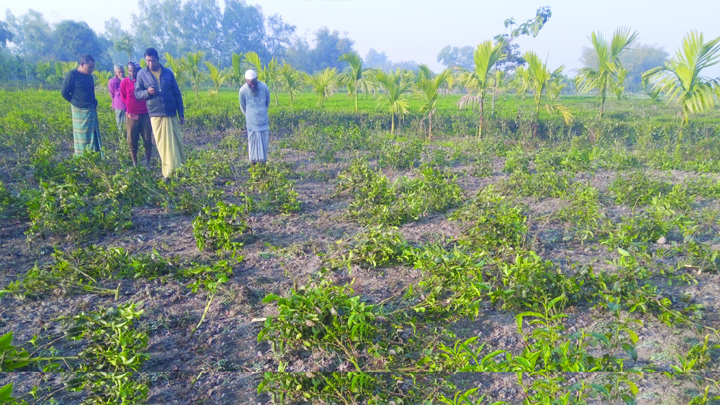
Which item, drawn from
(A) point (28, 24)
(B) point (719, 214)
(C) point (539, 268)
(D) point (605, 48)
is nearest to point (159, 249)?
(C) point (539, 268)

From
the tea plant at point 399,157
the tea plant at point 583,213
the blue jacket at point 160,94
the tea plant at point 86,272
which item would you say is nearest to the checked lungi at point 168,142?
the blue jacket at point 160,94

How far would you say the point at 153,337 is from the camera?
261 centimetres

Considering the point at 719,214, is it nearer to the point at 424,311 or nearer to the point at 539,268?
the point at 539,268

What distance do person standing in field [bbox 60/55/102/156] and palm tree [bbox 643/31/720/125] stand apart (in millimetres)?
9878

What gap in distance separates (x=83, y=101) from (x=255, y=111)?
95.2 inches

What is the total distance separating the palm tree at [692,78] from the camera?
24.7ft

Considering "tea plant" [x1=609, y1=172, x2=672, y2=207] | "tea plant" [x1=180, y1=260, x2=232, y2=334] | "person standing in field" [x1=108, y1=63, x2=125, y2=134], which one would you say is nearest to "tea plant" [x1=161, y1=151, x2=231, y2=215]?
"tea plant" [x1=180, y1=260, x2=232, y2=334]

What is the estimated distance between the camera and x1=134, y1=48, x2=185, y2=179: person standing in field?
5438 millimetres

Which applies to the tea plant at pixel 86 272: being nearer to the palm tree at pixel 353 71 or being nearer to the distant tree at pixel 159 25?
the palm tree at pixel 353 71

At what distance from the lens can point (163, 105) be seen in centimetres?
559

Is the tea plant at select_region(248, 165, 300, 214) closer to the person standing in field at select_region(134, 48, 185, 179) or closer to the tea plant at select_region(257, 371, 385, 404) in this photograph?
the person standing in field at select_region(134, 48, 185, 179)

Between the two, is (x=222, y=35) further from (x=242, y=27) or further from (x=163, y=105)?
(x=163, y=105)

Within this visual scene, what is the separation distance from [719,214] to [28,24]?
59.4 metres

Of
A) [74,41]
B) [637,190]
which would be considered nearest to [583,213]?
[637,190]
